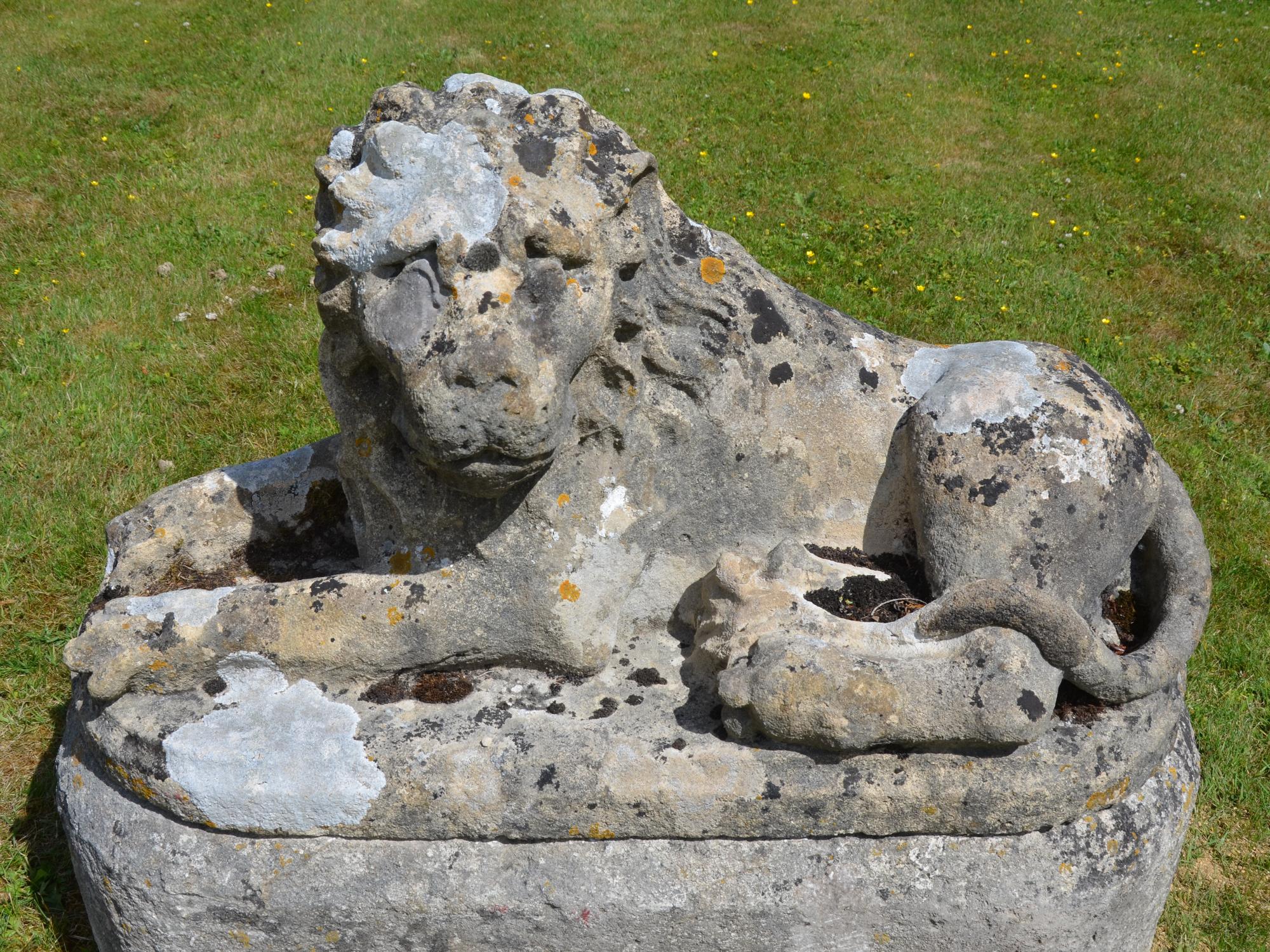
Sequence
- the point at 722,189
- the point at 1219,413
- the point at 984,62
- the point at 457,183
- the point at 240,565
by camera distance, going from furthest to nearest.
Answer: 1. the point at 984,62
2. the point at 722,189
3. the point at 1219,413
4. the point at 240,565
5. the point at 457,183

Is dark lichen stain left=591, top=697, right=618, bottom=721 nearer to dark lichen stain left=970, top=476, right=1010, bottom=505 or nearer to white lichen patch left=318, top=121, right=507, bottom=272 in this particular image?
dark lichen stain left=970, top=476, right=1010, bottom=505

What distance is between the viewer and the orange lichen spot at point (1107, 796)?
2420 millimetres

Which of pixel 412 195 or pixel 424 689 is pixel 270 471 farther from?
pixel 412 195

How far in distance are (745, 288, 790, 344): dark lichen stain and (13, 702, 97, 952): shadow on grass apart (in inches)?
91.6

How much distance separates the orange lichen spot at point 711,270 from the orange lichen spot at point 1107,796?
1.42m

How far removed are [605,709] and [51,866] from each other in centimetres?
198

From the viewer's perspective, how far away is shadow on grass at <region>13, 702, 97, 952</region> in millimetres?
3207

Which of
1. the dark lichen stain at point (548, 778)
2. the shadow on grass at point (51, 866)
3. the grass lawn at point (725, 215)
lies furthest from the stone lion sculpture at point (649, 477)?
the grass lawn at point (725, 215)

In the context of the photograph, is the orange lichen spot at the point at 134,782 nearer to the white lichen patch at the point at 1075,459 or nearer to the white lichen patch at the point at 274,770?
the white lichen patch at the point at 274,770

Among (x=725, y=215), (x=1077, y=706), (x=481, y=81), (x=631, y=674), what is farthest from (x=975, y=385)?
(x=725, y=215)

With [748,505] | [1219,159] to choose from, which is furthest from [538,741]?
[1219,159]

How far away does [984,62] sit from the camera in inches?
362

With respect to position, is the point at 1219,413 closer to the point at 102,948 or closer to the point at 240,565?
the point at 240,565

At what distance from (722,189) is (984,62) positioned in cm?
339
